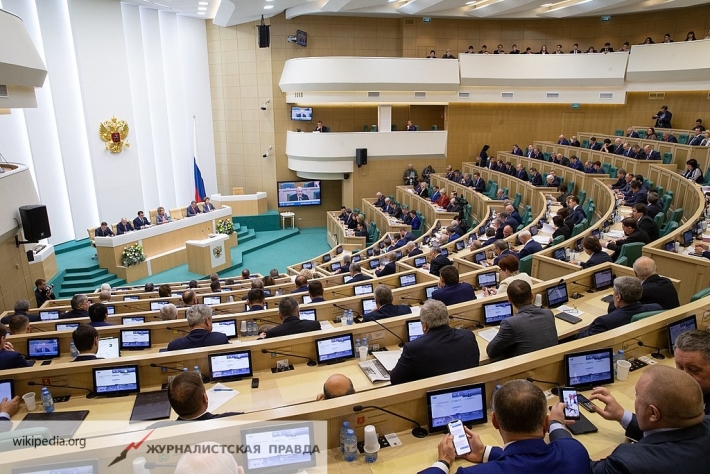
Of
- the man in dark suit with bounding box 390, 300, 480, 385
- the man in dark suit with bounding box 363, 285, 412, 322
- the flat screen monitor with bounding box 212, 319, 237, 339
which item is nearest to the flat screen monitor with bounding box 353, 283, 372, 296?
the man in dark suit with bounding box 363, 285, 412, 322

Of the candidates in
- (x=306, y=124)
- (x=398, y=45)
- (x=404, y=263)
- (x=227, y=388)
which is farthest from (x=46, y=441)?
(x=398, y=45)

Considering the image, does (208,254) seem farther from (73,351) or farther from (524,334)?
(524,334)

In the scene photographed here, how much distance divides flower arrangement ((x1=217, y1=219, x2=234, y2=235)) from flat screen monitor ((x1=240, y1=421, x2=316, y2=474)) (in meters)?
12.9

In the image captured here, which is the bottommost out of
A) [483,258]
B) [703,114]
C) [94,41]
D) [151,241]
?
[151,241]

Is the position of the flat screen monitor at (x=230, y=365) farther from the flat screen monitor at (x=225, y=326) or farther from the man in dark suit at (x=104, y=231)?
the man in dark suit at (x=104, y=231)

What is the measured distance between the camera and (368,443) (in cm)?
251

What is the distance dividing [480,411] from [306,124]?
1574 centimetres

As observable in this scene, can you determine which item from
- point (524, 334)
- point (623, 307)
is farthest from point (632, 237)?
point (524, 334)

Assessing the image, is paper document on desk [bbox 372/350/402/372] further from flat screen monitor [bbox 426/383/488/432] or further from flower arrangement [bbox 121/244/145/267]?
flower arrangement [bbox 121/244/145/267]

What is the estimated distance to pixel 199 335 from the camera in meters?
4.01

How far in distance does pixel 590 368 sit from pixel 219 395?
273cm

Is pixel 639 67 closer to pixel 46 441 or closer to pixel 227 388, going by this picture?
pixel 227 388

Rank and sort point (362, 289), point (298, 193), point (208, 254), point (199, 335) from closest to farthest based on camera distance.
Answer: point (199, 335), point (362, 289), point (208, 254), point (298, 193)

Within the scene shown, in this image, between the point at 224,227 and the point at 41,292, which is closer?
the point at 41,292
